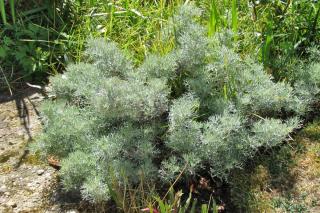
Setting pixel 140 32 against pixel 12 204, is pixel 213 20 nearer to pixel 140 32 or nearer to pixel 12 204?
pixel 140 32

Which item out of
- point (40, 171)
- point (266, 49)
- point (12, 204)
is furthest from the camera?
point (266, 49)

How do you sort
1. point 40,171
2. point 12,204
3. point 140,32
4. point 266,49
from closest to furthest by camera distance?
point 12,204 → point 40,171 → point 266,49 → point 140,32

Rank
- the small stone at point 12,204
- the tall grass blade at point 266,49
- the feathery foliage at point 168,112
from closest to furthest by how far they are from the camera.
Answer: the feathery foliage at point 168,112 → the small stone at point 12,204 → the tall grass blade at point 266,49

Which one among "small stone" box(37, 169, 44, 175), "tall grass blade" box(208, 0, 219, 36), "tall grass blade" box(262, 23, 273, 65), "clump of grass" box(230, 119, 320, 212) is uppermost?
"tall grass blade" box(208, 0, 219, 36)

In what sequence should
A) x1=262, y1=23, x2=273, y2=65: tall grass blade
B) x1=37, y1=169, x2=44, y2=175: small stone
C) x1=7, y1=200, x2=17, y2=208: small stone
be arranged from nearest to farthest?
x1=7, y1=200, x2=17, y2=208: small stone
x1=37, y1=169, x2=44, y2=175: small stone
x1=262, y1=23, x2=273, y2=65: tall grass blade

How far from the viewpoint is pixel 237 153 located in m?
2.87

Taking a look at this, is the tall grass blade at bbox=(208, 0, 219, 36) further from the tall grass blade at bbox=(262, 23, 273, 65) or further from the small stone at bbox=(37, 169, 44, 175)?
the small stone at bbox=(37, 169, 44, 175)

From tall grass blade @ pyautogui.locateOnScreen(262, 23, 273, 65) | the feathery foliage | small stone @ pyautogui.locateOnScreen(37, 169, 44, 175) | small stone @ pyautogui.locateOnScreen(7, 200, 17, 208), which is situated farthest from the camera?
tall grass blade @ pyautogui.locateOnScreen(262, 23, 273, 65)

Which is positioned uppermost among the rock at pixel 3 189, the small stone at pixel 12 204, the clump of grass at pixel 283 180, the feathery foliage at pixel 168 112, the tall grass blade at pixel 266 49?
the tall grass blade at pixel 266 49

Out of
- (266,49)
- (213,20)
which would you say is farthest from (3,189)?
(266,49)

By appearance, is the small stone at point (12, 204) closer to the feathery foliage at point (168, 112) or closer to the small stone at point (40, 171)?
the small stone at point (40, 171)

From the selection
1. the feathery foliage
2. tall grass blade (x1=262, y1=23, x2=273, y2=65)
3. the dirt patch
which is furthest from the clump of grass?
the dirt patch

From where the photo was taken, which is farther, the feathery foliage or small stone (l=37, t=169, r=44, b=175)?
small stone (l=37, t=169, r=44, b=175)

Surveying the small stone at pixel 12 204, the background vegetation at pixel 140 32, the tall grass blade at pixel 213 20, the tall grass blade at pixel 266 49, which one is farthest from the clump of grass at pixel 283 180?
the small stone at pixel 12 204
